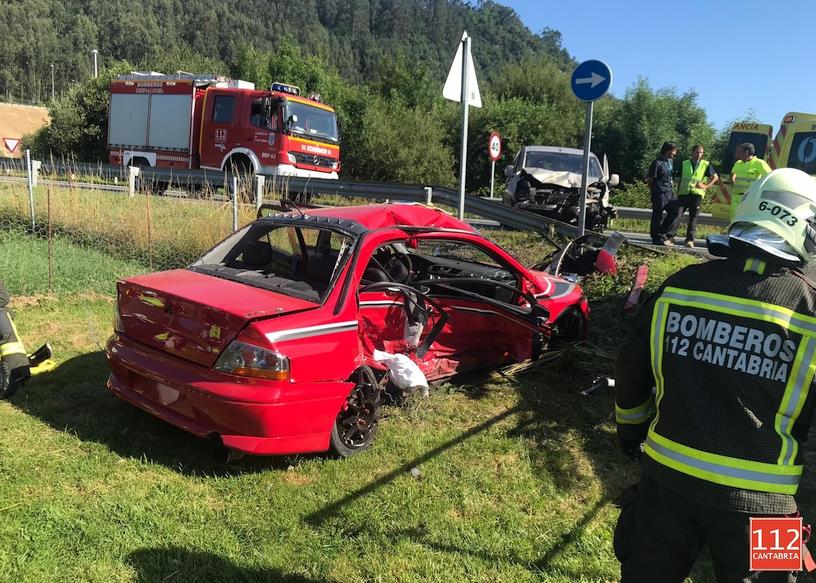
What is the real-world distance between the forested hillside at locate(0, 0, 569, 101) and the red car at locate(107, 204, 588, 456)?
78.4 meters

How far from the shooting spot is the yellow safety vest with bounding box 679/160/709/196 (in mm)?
9617

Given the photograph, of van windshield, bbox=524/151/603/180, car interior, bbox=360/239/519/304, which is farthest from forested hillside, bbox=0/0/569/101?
car interior, bbox=360/239/519/304

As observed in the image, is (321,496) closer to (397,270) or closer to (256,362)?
(256,362)

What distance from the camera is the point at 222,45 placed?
390 ft

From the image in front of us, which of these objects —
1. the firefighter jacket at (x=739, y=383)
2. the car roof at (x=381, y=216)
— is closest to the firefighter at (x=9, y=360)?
the car roof at (x=381, y=216)

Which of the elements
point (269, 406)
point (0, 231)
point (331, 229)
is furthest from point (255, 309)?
point (0, 231)

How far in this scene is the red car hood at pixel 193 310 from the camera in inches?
130

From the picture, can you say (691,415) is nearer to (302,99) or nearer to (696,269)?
(696,269)

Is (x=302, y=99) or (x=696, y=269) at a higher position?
(x=302, y=99)

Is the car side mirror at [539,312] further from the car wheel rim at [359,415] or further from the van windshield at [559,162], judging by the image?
the van windshield at [559,162]

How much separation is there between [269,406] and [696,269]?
2185 millimetres

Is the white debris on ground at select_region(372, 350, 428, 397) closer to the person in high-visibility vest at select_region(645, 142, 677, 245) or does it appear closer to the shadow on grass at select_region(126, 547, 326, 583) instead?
the shadow on grass at select_region(126, 547, 326, 583)

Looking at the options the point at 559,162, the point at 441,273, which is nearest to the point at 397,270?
the point at 441,273

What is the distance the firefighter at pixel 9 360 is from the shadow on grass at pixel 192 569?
2.21 metres
